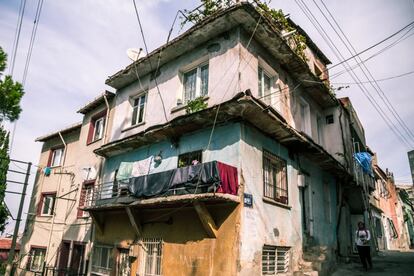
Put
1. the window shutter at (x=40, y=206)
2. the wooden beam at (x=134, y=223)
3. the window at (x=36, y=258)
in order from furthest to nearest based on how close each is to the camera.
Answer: the window shutter at (x=40, y=206)
the window at (x=36, y=258)
the wooden beam at (x=134, y=223)

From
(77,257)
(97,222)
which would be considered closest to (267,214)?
(97,222)

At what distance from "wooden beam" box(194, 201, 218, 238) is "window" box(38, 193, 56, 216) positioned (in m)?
13.2

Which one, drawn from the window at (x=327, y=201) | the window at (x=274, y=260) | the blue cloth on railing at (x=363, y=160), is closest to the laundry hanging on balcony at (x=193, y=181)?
the window at (x=274, y=260)

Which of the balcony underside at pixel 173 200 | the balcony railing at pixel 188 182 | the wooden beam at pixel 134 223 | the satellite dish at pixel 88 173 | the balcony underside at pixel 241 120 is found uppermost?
the balcony underside at pixel 241 120

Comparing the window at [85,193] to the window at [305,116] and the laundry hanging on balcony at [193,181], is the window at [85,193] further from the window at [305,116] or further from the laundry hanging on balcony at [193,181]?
the window at [305,116]

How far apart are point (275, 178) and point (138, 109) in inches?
290

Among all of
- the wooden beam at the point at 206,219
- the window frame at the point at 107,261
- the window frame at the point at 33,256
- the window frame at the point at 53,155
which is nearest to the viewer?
the wooden beam at the point at 206,219

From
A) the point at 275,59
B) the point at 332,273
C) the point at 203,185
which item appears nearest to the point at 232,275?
the point at 203,185

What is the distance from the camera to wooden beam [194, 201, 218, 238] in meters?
8.52

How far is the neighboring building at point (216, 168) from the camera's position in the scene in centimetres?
895

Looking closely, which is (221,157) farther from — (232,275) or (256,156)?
(232,275)

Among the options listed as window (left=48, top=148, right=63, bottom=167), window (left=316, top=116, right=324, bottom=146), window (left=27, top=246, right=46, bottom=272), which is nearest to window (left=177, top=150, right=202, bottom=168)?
window (left=316, top=116, right=324, bottom=146)

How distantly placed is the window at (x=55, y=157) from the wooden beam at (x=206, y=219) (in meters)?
14.9

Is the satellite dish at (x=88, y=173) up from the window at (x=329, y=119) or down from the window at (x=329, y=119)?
down
